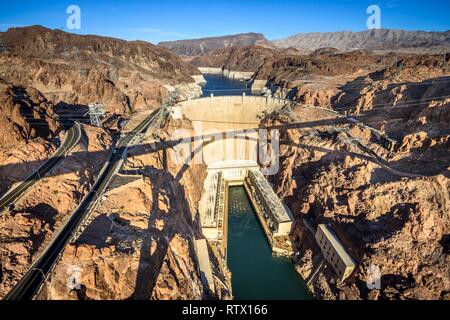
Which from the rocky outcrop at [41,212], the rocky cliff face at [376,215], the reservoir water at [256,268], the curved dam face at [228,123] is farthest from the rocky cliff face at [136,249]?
the curved dam face at [228,123]

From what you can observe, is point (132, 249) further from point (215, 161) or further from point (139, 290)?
point (215, 161)

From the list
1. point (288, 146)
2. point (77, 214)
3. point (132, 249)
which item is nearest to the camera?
point (132, 249)

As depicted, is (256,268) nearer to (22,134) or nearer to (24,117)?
(22,134)

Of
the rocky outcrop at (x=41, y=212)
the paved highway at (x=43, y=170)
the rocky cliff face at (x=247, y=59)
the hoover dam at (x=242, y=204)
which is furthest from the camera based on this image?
the rocky cliff face at (x=247, y=59)

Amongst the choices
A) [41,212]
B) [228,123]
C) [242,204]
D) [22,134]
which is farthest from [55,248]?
[228,123]

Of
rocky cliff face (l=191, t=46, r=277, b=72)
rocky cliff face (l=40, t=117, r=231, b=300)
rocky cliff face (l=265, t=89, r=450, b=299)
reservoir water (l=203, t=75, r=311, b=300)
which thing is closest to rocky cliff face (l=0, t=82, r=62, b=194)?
rocky cliff face (l=40, t=117, r=231, b=300)

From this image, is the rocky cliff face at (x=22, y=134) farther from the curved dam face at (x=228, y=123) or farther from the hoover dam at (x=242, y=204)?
the curved dam face at (x=228, y=123)

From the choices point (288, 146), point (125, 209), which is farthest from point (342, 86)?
point (125, 209)
